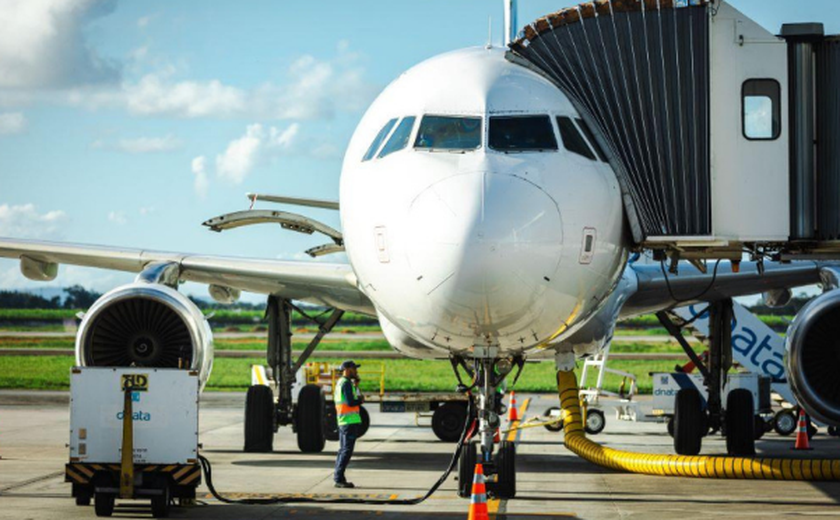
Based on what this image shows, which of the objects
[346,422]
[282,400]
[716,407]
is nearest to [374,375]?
[282,400]

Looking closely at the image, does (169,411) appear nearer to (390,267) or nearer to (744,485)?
(390,267)

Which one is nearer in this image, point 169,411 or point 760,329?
point 169,411

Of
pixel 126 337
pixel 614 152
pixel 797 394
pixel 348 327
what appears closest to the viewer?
pixel 614 152

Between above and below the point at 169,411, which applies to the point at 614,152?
above

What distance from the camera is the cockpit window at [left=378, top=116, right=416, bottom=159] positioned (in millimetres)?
10352

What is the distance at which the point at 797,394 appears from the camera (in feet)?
44.4

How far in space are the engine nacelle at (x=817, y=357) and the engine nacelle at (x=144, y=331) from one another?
21.9ft

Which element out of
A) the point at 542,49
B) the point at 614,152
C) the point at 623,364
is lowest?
the point at 623,364

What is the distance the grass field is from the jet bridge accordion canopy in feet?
81.7

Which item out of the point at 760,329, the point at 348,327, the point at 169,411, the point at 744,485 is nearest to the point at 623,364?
the point at 760,329

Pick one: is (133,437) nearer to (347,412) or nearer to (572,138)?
(347,412)

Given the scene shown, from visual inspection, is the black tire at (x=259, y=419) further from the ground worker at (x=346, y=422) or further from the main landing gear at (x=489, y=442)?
the main landing gear at (x=489, y=442)

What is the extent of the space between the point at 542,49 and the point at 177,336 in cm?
604

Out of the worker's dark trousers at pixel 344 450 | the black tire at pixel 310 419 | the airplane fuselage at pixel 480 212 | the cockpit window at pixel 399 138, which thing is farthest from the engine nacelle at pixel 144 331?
the cockpit window at pixel 399 138
